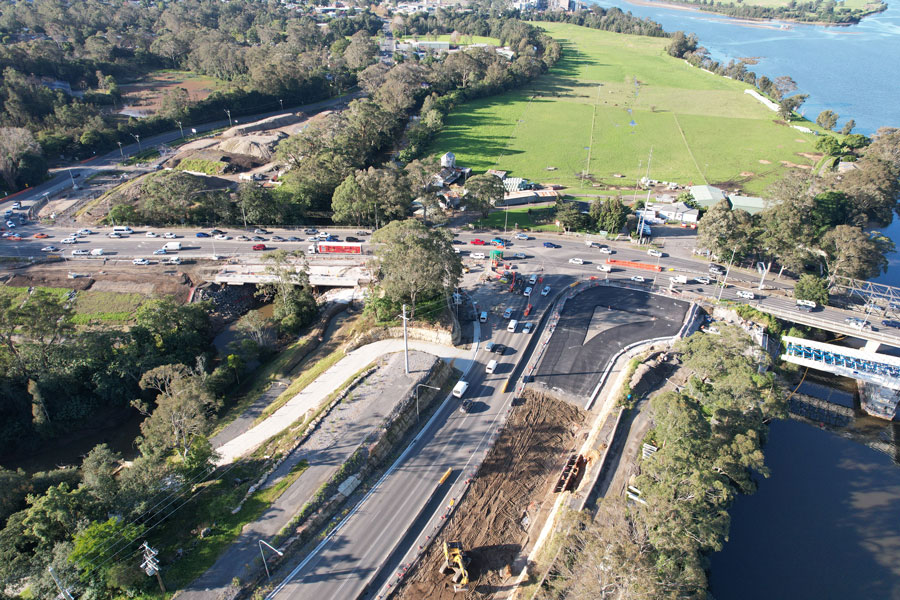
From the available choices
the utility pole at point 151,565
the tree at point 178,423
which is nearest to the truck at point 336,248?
the tree at point 178,423

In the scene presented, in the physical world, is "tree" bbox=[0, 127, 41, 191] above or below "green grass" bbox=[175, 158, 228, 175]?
above

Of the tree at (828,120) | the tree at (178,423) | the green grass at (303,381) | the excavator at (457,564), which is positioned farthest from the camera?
the tree at (828,120)

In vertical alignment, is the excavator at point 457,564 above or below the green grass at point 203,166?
below

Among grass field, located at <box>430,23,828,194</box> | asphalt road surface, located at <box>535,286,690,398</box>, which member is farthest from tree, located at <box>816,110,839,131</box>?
asphalt road surface, located at <box>535,286,690,398</box>

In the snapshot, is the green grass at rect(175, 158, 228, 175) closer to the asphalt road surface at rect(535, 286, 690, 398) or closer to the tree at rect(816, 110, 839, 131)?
the asphalt road surface at rect(535, 286, 690, 398)

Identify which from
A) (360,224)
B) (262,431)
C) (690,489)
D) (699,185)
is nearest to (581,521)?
(690,489)

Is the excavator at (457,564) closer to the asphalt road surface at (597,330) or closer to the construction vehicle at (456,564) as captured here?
the construction vehicle at (456,564)

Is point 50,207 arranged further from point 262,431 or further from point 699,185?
point 699,185
